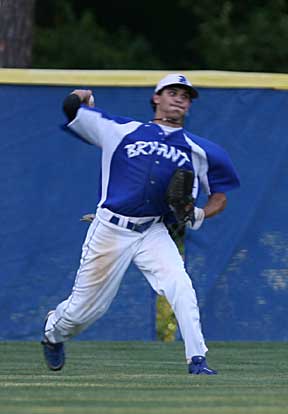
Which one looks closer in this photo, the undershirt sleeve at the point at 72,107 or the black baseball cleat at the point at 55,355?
the undershirt sleeve at the point at 72,107

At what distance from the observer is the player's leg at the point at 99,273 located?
9.02m

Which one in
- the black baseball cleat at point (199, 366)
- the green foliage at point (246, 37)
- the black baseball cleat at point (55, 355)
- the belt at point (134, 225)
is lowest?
the black baseball cleat at point (55, 355)

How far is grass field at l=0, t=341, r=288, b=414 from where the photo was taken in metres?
7.01

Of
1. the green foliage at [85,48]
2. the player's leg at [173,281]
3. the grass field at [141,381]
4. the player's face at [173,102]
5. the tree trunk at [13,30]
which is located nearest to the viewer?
the grass field at [141,381]

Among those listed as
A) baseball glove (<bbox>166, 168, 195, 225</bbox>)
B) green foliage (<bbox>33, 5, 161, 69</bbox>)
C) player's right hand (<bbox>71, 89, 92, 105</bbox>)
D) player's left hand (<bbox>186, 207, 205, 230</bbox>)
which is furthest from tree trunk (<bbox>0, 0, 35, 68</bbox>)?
green foliage (<bbox>33, 5, 161, 69</bbox>)

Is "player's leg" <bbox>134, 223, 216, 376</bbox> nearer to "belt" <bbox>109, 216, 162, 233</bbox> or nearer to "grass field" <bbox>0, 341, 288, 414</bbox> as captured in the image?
"belt" <bbox>109, 216, 162, 233</bbox>

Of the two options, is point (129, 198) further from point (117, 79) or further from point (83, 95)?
point (117, 79)

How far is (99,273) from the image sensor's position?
29.6ft

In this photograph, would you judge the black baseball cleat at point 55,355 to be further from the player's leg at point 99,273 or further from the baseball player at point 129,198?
the player's leg at point 99,273

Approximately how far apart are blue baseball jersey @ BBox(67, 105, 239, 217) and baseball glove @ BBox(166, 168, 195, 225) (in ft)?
0.27

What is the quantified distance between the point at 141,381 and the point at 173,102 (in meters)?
1.70

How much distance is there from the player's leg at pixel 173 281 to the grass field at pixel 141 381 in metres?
0.23

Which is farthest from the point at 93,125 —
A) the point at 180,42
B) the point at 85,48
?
the point at 180,42

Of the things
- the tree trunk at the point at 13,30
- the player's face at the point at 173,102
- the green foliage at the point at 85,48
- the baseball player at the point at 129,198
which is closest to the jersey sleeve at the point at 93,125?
the baseball player at the point at 129,198
